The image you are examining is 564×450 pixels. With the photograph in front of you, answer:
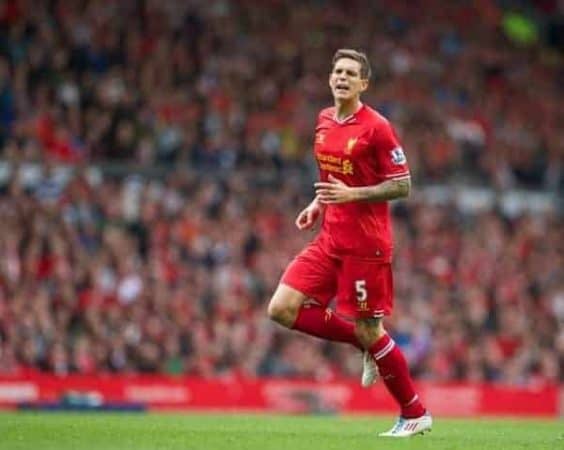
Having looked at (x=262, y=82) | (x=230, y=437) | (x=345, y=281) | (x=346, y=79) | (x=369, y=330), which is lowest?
(x=230, y=437)

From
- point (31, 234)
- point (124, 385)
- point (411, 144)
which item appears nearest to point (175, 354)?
point (124, 385)

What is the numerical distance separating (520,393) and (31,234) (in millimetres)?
6844

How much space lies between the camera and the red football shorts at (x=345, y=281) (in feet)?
38.9

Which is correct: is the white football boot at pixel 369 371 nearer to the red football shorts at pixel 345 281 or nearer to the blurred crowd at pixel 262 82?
the red football shorts at pixel 345 281

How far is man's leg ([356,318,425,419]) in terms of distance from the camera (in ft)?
39.2

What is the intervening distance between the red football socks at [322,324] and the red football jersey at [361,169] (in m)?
0.46

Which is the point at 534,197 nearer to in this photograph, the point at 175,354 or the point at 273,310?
the point at 175,354

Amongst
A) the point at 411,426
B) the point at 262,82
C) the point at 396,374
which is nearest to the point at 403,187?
the point at 396,374

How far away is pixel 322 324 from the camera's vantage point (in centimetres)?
1211

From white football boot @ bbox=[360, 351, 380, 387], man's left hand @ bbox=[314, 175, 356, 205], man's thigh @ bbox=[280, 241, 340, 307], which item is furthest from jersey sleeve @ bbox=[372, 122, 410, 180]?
white football boot @ bbox=[360, 351, 380, 387]

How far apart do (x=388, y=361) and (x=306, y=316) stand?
26.3 inches

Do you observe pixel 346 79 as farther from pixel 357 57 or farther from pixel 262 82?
pixel 262 82

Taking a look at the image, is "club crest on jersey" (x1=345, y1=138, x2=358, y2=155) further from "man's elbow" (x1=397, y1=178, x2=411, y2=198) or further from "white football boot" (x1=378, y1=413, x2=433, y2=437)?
"white football boot" (x1=378, y1=413, x2=433, y2=437)

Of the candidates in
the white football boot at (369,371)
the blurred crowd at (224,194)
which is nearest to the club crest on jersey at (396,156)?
the white football boot at (369,371)
